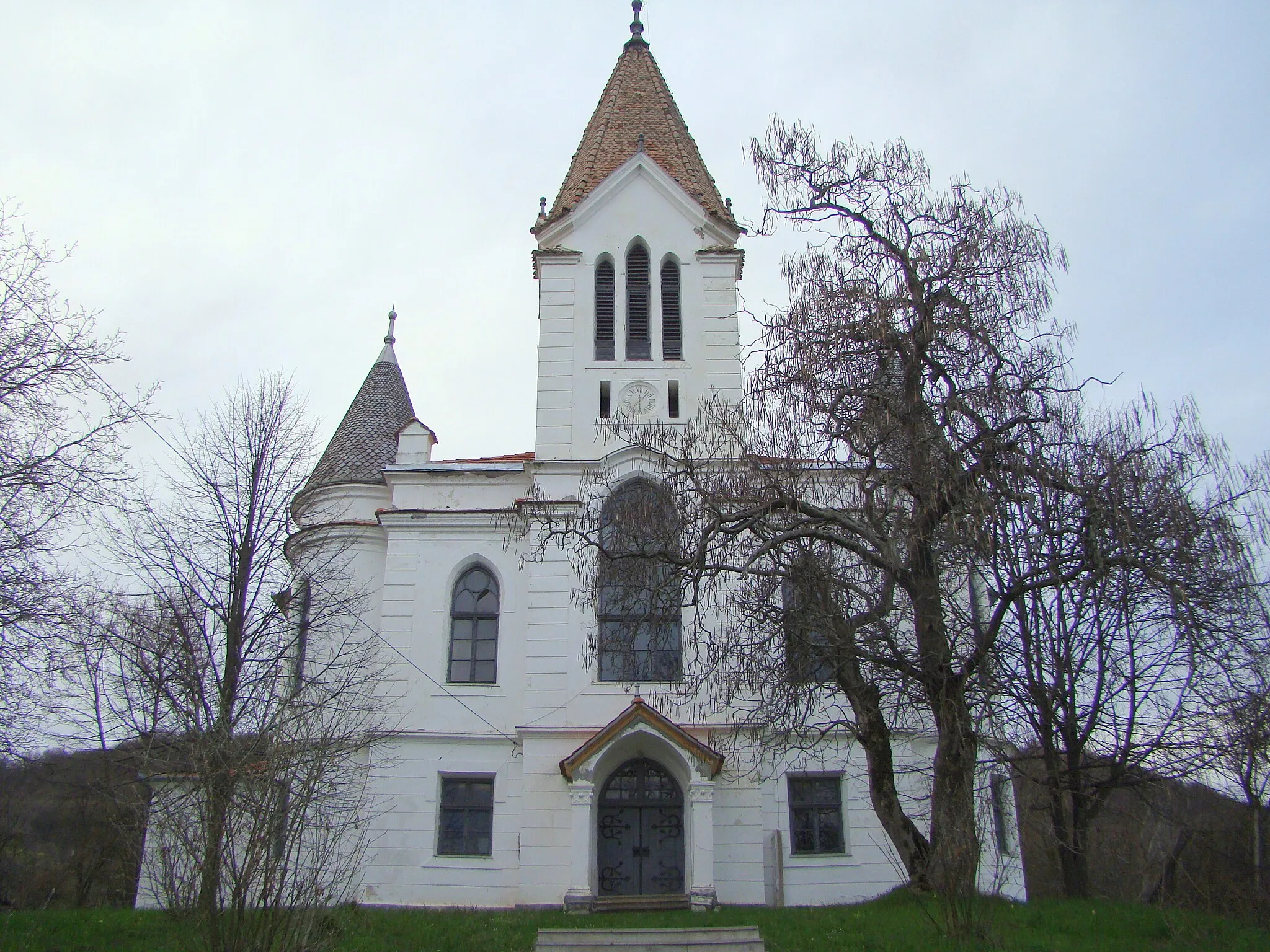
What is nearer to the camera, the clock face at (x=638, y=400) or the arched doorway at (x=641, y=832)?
the arched doorway at (x=641, y=832)

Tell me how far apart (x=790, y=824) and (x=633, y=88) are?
20.0 metres

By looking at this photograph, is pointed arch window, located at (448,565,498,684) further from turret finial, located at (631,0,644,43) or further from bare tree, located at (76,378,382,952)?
turret finial, located at (631,0,644,43)

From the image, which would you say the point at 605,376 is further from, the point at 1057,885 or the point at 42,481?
the point at 1057,885

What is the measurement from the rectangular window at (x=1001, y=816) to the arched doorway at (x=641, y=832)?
19.3 feet

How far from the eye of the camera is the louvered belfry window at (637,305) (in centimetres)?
2467

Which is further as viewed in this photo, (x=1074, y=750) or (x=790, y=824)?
(x=790, y=824)

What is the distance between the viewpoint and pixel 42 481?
43.7ft

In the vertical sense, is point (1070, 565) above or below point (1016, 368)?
below

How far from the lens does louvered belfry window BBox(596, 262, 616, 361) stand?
24.7 metres

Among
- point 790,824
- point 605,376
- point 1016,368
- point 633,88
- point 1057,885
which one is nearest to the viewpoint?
point 1016,368

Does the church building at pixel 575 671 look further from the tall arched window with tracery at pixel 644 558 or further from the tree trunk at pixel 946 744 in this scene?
the tree trunk at pixel 946 744

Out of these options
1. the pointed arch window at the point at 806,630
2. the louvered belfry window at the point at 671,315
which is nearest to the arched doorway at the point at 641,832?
the pointed arch window at the point at 806,630

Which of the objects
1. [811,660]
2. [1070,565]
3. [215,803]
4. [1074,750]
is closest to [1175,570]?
[1070,565]

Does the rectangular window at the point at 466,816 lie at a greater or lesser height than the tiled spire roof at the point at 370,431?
lesser
